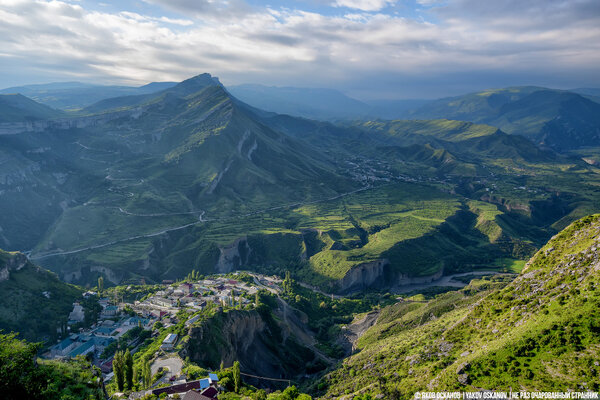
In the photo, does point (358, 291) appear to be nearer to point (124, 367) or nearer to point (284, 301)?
point (284, 301)

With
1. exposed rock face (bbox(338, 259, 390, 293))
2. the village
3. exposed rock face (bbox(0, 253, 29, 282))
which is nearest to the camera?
the village

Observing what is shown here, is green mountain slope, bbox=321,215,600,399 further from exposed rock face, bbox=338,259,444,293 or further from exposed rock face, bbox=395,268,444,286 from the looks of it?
exposed rock face, bbox=395,268,444,286

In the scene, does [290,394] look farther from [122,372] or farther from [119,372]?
[119,372]

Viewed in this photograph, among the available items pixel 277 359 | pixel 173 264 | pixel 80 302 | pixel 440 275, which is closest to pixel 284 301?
pixel 277 359

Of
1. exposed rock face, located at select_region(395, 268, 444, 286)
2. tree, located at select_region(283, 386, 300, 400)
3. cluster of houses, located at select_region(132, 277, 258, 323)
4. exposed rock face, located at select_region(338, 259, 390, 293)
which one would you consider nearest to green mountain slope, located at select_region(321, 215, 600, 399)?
tree, located at select_region(283, 386, 300, 400)

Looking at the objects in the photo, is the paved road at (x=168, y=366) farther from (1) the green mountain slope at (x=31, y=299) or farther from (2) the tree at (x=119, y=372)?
(1) the green mountain slope at (x=31, y=299)

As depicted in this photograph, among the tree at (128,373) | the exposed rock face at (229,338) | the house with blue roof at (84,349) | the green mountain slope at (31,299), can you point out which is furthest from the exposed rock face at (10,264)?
the tree at (128,373)
